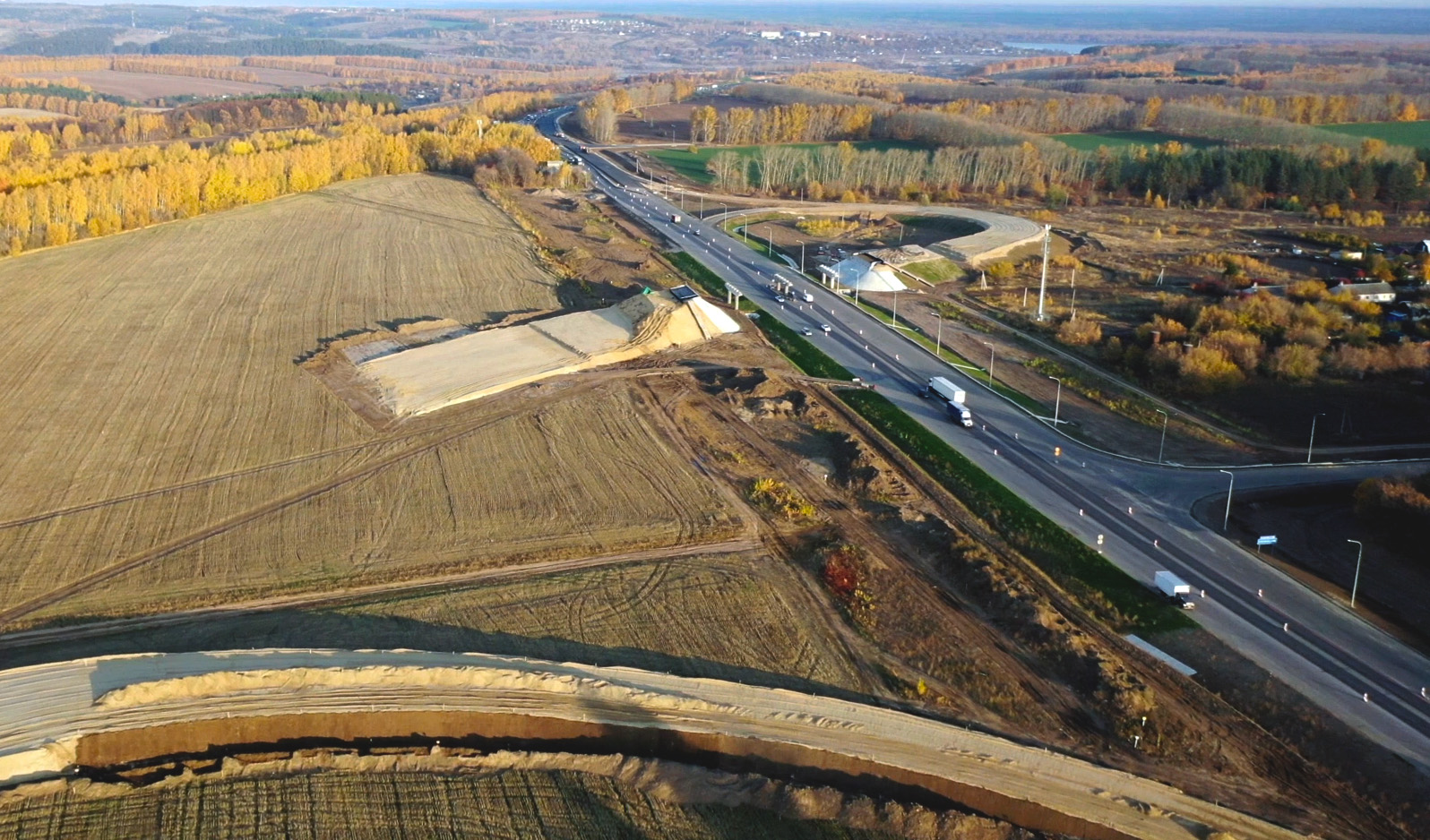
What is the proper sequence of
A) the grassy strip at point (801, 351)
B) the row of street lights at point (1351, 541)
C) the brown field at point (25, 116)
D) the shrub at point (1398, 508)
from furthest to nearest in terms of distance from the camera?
the brown field at point (25, 116) < the grassy strip at point (801, 351) < the shrub at point (1398, 508) < the row of street lights at point (1351, 541)

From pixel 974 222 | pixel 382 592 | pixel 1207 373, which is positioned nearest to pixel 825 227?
pixel 974 222

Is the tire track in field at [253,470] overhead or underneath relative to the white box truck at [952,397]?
underneath

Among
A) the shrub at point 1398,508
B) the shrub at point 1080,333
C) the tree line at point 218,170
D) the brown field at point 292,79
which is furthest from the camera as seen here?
the brown field at point 292,79

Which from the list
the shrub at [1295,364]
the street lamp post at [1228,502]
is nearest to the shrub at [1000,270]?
the shrub at [1295,364]

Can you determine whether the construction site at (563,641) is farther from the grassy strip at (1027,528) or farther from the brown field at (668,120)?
the brown field at (668,120)

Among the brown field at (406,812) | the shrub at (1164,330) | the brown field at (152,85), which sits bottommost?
the brown field at (406,812)

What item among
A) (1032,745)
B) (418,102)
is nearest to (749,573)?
(1032,745)

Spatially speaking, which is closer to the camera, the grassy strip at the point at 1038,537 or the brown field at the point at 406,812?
the brown field at the point at 406,812

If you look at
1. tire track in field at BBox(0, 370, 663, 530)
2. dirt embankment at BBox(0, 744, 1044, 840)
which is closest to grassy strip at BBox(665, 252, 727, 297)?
tire track in field at BBox(0, 370, 663, 530)

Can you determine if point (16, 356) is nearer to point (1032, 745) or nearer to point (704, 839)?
point (704, 839)
